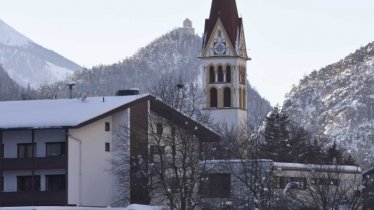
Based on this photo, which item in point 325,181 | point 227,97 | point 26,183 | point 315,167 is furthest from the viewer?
point 227,97

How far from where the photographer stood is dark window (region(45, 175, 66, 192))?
8850 cm

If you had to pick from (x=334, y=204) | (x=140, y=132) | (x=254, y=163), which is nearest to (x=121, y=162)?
(x=140, y=132)

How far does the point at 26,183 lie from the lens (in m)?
89.6

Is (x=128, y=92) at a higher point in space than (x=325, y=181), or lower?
higher

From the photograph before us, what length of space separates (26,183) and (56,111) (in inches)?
192

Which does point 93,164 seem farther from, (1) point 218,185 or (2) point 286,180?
(2) point 286,180

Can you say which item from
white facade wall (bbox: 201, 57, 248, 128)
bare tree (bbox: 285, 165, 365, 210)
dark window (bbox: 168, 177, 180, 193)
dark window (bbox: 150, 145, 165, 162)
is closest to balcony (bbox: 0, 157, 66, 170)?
dark window (bbox: 150, 145, 165, 162)

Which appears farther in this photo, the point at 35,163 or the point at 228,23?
the point at 228,23

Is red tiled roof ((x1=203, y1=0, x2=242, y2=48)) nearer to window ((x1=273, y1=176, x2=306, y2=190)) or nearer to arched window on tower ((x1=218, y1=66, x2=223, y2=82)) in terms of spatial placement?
arched window on tower ((x1=218, y1=66, x2=223, y2=82))

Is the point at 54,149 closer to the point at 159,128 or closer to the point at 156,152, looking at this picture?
the point at 159,128

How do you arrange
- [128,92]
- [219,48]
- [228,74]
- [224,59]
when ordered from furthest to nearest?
[228,74]
[224,59]
[219,48]
[128,92]

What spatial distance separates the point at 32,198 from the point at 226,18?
8510 centimetres

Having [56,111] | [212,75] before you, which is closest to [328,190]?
[56,111]

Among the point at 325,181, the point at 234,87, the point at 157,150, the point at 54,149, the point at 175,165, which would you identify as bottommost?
the point at 325,181
